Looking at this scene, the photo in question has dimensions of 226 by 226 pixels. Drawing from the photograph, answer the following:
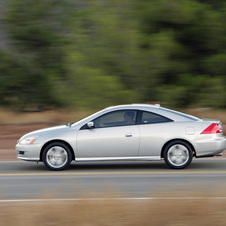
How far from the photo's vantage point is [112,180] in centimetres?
1051

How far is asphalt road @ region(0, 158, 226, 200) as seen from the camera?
895 cm

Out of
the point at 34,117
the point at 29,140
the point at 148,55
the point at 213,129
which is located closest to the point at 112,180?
the point at 29,140

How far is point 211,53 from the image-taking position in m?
19.9

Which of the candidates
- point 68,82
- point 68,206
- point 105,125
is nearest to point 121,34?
point 68,82

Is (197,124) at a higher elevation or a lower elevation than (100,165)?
higher

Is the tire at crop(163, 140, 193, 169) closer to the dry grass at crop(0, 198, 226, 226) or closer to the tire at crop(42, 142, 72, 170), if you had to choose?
the tire at crop(42, 142, 72, 170)

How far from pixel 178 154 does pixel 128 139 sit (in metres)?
1.15

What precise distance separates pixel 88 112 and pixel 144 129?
25.6 feet

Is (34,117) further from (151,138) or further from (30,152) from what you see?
(151,138)

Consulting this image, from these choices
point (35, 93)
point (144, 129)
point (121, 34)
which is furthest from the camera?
point (35, 93)

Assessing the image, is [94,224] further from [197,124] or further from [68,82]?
[68,82]

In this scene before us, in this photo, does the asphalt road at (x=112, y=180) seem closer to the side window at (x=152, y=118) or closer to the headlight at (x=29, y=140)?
the headlight at (x=29, y=140)

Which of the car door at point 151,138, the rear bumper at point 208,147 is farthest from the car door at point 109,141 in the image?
the rear bumper at point 208,147

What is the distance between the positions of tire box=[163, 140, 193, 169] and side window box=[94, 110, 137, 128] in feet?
3.24
